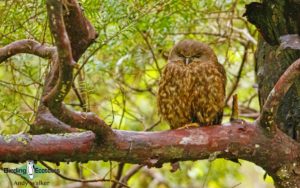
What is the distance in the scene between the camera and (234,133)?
236cm

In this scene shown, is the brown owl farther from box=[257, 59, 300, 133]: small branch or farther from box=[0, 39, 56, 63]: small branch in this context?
box=[0, 39, 56, 63]: small branch

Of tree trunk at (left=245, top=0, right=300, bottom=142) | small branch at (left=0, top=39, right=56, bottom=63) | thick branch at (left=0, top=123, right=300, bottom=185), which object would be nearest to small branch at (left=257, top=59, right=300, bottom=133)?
thick branch at (left=0, top=123, right=300, bottom=185)

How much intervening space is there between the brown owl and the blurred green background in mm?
215

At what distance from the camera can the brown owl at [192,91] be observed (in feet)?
9.47

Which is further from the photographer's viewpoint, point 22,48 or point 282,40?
point 282,40

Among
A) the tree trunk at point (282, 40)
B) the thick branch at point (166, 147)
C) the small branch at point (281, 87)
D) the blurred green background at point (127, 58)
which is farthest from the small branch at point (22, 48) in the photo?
the tree trunk at point (282, 40)

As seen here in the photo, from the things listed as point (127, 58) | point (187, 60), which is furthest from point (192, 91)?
point (127, 58)

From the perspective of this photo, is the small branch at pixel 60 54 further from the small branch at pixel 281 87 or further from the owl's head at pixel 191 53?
the owl's head at pixel 191 53

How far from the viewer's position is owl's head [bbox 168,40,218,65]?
307 cm

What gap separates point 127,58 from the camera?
3.40 m

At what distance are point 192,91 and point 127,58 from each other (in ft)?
2.05

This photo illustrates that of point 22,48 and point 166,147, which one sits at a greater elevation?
point 22,48

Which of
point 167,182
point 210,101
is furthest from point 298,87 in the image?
point 167,182

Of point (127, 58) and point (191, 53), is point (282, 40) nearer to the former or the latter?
point (191, 53)
